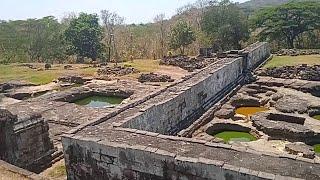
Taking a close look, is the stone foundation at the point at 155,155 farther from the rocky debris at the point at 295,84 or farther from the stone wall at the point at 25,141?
the rocky debris at the point at 295,84

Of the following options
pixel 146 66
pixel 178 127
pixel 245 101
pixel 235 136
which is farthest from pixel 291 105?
pixel 146 66

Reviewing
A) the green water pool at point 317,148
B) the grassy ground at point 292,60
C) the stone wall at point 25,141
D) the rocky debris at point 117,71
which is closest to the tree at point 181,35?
the rocky debris at point 117,71

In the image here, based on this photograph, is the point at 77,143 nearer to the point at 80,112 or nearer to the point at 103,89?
the point at 80,112

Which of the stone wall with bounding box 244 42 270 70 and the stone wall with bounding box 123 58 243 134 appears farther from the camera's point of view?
the stone wall with bounding box 244 42 270 70

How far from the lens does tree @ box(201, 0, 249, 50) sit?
32.6 metres

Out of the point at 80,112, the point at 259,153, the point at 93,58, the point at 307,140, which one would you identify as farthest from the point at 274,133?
the point at 93,58

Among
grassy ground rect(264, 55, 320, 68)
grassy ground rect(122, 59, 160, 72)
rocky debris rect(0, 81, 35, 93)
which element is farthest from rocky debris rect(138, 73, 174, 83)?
rocky debris rect(0, 81, 35, 93)

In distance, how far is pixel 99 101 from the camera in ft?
67.3

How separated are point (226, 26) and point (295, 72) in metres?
11.4

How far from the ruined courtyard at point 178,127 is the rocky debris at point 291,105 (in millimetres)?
40

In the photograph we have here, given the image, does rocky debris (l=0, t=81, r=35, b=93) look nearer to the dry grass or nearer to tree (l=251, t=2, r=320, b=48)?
the dry grass

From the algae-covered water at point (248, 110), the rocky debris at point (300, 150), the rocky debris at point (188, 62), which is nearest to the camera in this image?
the rocky debris at point (300, 150)

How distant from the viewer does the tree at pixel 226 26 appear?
107 ft

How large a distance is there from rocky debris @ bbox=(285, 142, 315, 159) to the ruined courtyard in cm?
3
